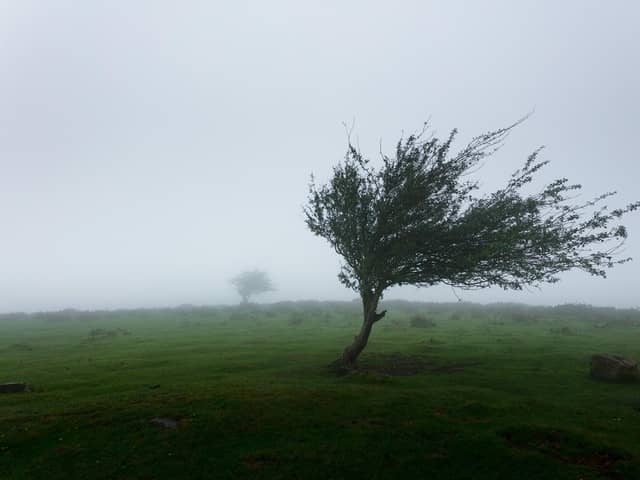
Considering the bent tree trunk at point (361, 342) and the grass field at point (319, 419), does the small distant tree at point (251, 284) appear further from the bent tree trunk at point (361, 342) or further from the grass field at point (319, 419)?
the bent tree trunk at point (361, 342)

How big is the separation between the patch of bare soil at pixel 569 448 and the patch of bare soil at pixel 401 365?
1115 centimetres

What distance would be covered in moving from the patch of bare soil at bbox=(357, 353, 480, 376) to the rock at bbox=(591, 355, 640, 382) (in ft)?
24.0

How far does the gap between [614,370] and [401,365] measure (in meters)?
12.6

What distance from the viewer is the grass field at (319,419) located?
40.6ft

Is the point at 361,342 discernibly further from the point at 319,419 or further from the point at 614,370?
the point at 614,370

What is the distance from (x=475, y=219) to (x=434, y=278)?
484 cm

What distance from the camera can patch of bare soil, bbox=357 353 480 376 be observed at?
85.4 ft

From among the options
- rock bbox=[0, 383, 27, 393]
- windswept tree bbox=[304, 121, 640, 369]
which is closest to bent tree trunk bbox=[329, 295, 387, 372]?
windswept tree bbox=[304, 121, 640, 369]

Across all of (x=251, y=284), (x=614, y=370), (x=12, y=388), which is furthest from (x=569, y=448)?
(x=251, y=284)

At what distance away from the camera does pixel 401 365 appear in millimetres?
28109

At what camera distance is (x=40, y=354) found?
36.6 meters

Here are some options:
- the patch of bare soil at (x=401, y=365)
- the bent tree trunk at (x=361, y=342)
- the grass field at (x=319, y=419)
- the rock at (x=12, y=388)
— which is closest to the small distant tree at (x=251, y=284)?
the grass field at (x=319, y=419)

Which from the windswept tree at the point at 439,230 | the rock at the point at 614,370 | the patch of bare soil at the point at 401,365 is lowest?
the patch of bare soil at the point at 401,365

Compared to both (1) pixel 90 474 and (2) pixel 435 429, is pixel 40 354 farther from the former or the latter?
(2) pixel 435 429
